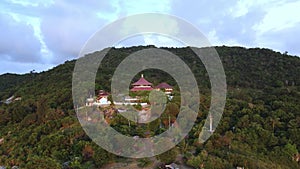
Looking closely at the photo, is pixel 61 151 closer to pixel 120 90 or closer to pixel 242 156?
pixel 242 156

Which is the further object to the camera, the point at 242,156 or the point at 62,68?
the point at 62,68

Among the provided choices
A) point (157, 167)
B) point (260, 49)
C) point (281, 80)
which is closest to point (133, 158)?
point (157, 167)

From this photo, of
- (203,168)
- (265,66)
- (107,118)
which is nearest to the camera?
(203,168)

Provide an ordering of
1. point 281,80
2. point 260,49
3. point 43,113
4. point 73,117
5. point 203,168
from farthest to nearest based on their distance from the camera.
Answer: point 260,49 → point 281,80 → point 43,113 → point 73,117 → point 203,168

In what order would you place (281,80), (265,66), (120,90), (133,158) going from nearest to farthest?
(133,158) < (120,90) < (281,80) < (265,66)

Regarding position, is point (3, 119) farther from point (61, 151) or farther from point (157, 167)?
point (157, 167)

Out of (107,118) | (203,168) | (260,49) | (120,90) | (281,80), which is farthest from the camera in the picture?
(260,49)

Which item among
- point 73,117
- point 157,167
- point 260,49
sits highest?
point 260,49

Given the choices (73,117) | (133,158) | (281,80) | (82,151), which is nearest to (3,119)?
(73,117)

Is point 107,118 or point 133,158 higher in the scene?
point 107,118
